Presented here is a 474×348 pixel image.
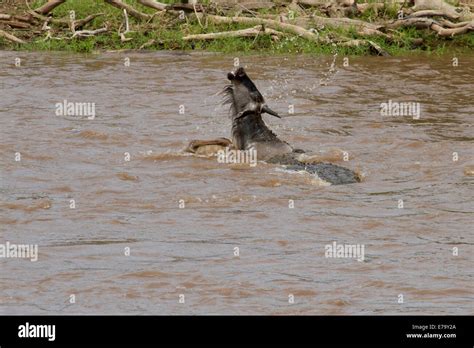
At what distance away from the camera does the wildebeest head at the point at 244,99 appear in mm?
10883

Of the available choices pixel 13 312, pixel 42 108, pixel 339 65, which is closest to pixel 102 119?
pixel 42 108

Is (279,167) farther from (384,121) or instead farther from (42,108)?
(42,108)

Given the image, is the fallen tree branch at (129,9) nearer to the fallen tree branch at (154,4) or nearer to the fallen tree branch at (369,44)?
the fallen tree branch at (154,4)

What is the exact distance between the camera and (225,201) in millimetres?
9477

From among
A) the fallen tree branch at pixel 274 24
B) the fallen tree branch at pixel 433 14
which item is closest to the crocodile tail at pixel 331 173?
the fallen tree branch at pixel 274 24

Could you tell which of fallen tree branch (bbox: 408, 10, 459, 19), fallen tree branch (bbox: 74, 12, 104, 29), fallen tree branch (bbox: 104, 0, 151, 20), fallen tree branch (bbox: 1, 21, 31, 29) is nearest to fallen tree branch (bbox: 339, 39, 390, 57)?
fallen tree branch (bbox: 408, 10, 459, 19)

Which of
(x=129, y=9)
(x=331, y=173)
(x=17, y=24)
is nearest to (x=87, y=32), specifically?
(x=129, y=9)

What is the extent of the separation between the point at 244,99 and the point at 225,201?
180 cm

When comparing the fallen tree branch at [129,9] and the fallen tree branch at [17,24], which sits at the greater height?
the fallen tree branch at [129,9]

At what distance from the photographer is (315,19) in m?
18.8

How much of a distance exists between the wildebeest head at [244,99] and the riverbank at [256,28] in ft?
24.7

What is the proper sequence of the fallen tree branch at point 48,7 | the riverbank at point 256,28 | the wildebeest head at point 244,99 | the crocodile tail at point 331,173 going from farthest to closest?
1. the fallen tree branch at point 48,7
2. the riverbank at point 256,28
3. the wildebeest head at point 244,99
4. the crocodile tail at point 331,173

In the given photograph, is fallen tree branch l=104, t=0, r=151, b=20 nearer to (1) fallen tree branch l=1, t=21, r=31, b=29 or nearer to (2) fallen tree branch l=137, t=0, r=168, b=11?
(2) fallen tree branch l=137, t=0, r=168, b=11

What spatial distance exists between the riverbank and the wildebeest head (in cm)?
753
